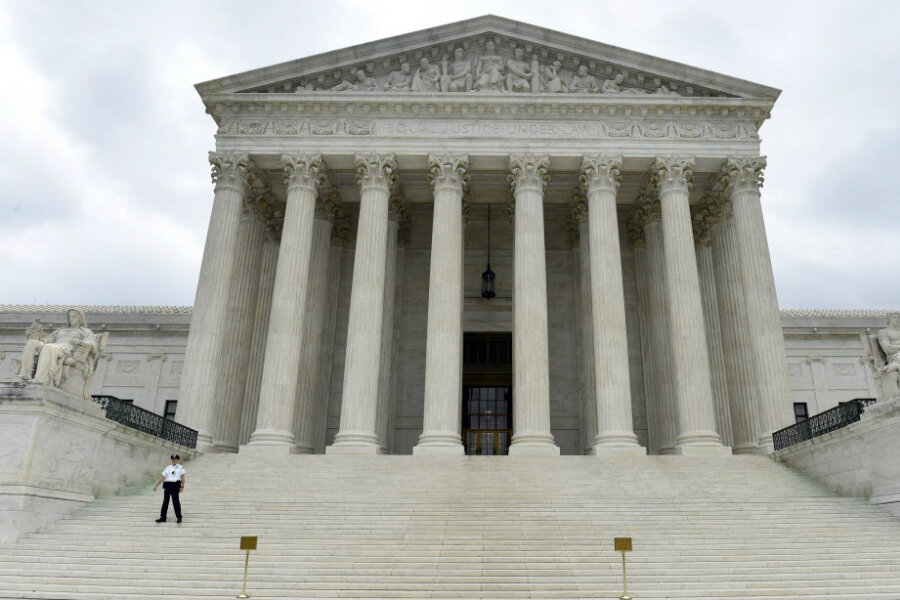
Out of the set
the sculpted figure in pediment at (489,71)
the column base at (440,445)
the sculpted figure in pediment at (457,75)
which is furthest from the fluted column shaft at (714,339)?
the sculpted figure in pediment at (457,75)

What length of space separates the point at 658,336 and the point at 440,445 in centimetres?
1284

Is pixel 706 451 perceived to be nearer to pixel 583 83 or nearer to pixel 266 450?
pixel 266 450

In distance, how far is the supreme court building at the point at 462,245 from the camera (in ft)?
82.8

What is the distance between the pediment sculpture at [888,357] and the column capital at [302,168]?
2110cm

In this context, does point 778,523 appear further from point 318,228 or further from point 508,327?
point 318,228

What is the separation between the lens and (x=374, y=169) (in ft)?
91.6

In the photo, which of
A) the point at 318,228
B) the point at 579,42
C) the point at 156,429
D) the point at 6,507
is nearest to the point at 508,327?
the point at 318,228

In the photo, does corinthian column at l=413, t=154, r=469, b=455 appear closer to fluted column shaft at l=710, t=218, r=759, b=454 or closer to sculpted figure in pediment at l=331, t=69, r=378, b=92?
sculpted figure in pediment at l=331, t=69, r=378, b=92

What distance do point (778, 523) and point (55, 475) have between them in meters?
17.7

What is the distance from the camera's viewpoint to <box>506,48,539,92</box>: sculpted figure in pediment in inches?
1141

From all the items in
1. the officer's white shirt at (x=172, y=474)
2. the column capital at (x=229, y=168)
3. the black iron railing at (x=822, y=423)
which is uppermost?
the column capital at (x=229, y=168)

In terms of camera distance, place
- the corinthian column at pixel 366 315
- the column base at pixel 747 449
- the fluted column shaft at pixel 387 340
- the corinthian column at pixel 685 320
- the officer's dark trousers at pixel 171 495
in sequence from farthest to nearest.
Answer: the fluted column shaft at pixel 387 340 < the column base at pixel 747 449 < the corinthian column at pixel 685 320 < the corinthian column at pixel 366 315 < the officer's dark trousers at pixel 171 495

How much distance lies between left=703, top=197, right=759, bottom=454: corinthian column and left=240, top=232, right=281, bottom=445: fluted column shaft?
21177mm

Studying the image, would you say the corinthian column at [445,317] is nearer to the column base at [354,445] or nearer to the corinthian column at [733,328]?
the column base at [354,445]
